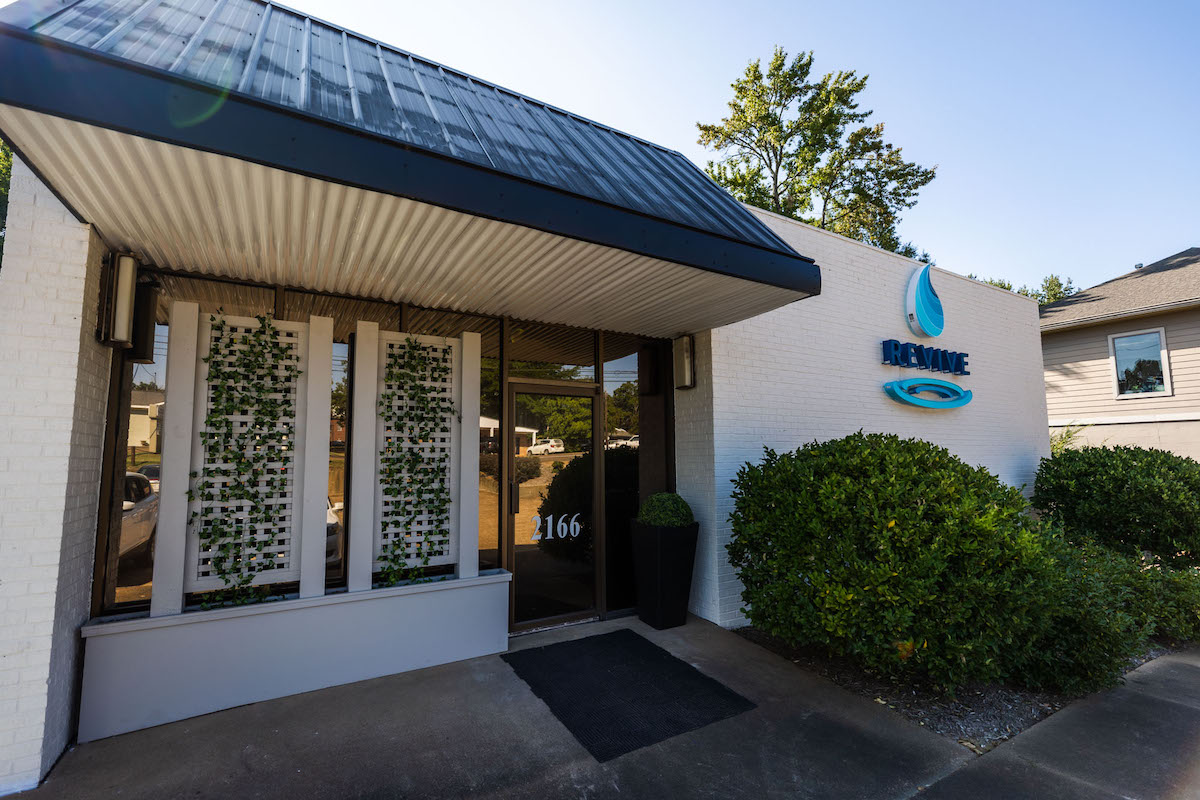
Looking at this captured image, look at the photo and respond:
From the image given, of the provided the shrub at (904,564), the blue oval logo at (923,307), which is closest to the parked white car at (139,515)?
the shrub at (904,564)

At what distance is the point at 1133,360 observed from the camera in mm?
11711

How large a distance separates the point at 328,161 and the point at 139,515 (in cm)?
281

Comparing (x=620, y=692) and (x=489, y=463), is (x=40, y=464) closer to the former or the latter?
(x=489, y=463)

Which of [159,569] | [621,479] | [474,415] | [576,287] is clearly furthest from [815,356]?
[159,569]

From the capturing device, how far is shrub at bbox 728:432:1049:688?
316 centimetres

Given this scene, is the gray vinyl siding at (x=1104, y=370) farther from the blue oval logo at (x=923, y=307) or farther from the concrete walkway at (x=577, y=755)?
the concrete walkway at (x=577, y=755)

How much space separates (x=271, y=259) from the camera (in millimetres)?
3254

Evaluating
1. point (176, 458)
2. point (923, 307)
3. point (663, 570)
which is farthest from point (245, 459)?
point (923, 307)

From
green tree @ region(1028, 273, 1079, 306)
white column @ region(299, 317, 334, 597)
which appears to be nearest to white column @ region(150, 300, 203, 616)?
white column @ region(299, 317, 334, 597)

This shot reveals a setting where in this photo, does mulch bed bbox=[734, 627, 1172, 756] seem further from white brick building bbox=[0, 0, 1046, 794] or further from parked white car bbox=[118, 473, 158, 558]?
parked white car bbox=[118, 473, 158, 558]

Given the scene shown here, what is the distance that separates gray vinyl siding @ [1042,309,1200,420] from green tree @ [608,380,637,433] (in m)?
11.0

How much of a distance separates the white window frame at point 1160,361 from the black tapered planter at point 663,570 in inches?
516

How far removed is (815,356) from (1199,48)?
7260 millimetres

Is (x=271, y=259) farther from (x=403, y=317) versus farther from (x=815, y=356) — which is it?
(x=815, y=356)
